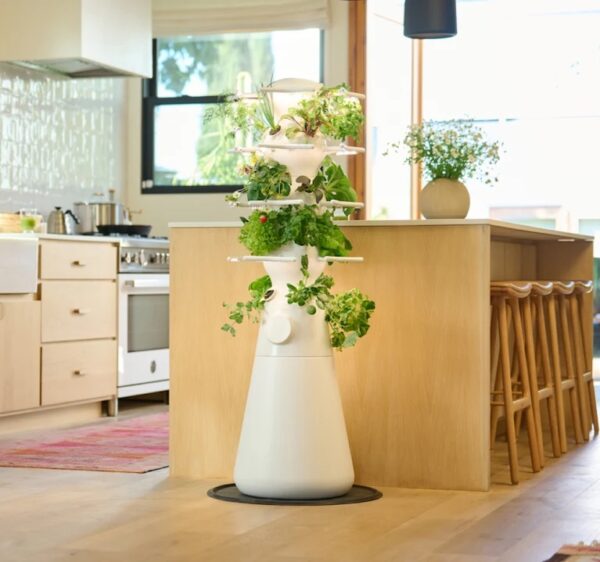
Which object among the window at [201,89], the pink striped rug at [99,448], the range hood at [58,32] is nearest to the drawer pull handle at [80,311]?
the pink striped rug at [99,448]

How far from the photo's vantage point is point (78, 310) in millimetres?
6523

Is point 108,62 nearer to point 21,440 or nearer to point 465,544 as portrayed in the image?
point 21,440

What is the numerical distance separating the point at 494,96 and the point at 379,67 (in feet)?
3.67

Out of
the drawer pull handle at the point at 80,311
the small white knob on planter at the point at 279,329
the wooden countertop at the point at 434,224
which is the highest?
the wooden countertop at the point at 434,224

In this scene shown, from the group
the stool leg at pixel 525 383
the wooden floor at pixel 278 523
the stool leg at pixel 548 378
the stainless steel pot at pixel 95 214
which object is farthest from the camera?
the stainless steel pot at pixel 95 214

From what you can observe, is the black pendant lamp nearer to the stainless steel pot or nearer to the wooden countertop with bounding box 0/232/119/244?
the wooden countertop with bounding box 0/232/119/244

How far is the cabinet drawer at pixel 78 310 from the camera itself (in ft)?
20.7

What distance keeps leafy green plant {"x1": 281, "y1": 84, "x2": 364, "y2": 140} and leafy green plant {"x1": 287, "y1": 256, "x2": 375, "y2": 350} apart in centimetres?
42

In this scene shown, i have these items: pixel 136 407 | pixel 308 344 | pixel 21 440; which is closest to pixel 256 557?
pixel 308 344

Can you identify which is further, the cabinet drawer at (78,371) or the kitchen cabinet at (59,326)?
the cabinet drawer at (78,371)

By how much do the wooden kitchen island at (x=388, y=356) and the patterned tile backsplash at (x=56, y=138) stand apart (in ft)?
8.92

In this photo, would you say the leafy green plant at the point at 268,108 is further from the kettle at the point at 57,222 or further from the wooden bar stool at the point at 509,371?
the kettle at the point at 57,222

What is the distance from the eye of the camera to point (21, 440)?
18.8ft

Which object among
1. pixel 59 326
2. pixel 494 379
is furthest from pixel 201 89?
pixel 494 379
